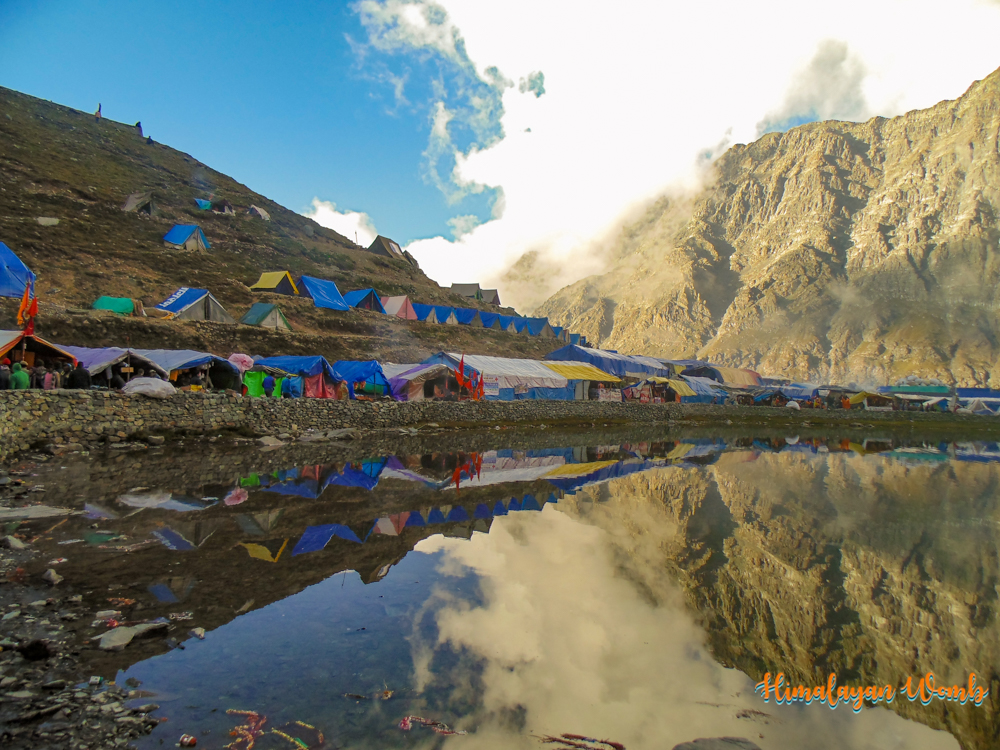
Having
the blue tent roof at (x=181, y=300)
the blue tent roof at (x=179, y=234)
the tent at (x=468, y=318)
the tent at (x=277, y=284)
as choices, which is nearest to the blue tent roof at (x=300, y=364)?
the blue tent roof at (x=181, y=300)

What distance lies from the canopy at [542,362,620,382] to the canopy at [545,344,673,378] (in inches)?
56.1

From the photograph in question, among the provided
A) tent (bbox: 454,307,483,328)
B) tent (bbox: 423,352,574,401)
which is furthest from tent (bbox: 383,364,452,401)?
tent (bbox: 454,307,483,328)

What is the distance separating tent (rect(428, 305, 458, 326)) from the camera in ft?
177

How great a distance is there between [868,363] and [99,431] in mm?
145644

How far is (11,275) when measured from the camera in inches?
874

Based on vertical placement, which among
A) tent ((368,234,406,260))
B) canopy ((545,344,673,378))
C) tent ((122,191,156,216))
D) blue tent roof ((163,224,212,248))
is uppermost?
tent ((368,234,406,260))

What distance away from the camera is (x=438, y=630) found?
18.1 feet

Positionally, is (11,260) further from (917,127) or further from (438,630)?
(917,127)

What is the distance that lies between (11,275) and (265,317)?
14774mm

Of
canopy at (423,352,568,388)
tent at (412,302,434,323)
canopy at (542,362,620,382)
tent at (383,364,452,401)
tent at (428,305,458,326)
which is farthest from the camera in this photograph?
tent at (428,305,458,326)

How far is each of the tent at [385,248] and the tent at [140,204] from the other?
31.6 m

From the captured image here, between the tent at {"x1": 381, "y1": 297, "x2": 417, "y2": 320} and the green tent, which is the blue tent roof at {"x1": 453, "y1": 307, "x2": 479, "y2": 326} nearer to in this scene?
the tent at {"x1": 381, "y1": 297, "x2": 417, "y2": 320}

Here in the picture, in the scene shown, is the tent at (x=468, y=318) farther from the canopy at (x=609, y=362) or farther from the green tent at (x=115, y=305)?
the green tent at (x=115, y=305)

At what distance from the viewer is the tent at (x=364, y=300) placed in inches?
1946
